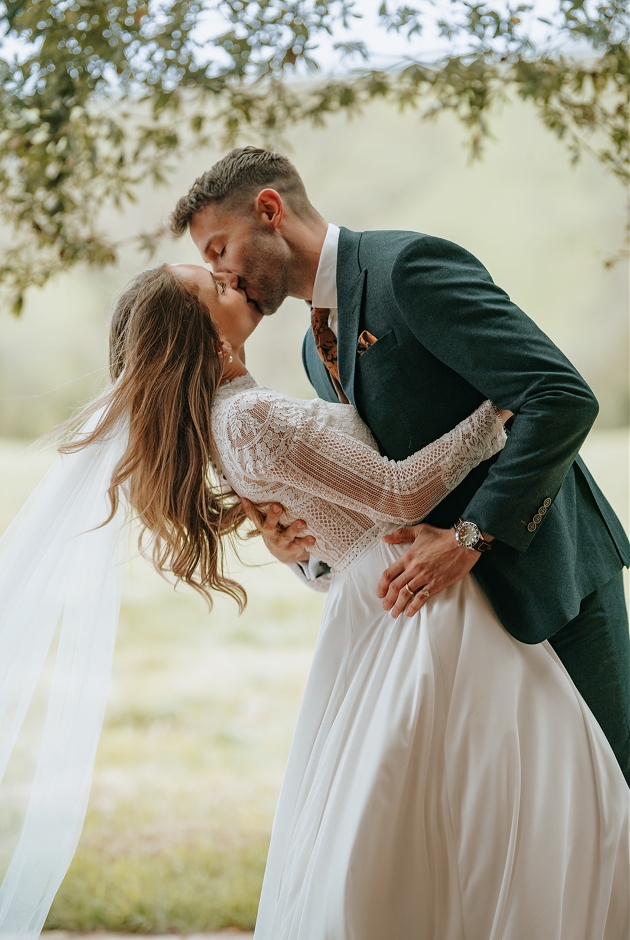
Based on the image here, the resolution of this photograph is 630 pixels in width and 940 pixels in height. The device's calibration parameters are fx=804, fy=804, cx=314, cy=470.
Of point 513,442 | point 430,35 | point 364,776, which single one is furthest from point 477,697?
point 430,35

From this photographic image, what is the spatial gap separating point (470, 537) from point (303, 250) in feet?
2.68

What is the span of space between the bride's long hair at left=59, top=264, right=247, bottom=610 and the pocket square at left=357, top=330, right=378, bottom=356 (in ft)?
0.97

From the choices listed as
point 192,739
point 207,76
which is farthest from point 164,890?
point 207,76

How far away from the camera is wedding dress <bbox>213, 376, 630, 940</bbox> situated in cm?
138

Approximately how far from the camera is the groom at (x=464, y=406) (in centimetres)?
149

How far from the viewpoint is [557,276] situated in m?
3.70

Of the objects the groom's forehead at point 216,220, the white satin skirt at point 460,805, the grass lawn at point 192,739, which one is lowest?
the grass lawn at point 192,739

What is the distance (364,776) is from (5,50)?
259 centimetres

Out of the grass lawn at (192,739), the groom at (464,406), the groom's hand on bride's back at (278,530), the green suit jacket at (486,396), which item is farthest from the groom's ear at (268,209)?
the grass lawn at (192,739)

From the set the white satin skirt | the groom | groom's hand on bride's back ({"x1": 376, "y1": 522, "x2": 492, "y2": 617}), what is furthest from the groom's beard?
the white satin skirt

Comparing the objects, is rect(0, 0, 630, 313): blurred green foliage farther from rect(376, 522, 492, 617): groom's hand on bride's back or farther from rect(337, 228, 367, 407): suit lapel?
rect(376, 522, 492, 617): groom's hand on bride's back

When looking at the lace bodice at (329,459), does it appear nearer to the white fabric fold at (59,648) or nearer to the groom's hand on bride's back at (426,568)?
the groom's hand on bride's back at (426,568)

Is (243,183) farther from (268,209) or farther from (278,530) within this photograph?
(278,530)

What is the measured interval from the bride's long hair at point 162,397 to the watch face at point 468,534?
531mm
